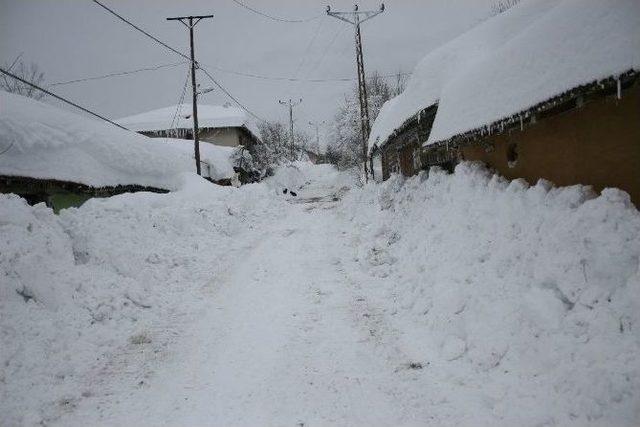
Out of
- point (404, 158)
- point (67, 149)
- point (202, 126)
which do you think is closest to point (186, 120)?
point (202, 126)

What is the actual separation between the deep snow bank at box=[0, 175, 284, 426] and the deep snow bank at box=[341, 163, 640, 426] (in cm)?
353

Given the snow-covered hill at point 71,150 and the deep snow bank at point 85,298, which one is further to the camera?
the snow-covered hill at point 71,150

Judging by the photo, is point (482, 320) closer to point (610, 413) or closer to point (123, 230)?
point (610, 413)

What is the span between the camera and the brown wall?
151 inches

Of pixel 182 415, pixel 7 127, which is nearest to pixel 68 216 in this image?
pixel 7 127

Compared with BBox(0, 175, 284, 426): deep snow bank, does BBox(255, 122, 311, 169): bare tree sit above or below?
above

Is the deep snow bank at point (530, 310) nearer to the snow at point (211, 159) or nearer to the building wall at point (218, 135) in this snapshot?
the snow at point (211, 159)

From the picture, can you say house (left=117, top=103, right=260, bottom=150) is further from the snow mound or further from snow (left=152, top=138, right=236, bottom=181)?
snow (left=152, top=138, right=236, bottom=181)

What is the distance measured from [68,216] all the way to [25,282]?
2274mm

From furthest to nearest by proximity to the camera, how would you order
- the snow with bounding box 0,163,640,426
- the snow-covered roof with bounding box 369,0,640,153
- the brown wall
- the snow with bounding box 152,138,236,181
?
the snow with bounding box 152,138,236,181
the brown wall
the snow-covered roof with bounding box 369,0,640,153
the snow with bounding box 0,163,640,426

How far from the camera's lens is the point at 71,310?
17.8 ft

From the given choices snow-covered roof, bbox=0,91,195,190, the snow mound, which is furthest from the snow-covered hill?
the snow mound

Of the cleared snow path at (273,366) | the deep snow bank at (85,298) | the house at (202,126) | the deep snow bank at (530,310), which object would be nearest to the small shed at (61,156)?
the deep snow bank at (85,298)

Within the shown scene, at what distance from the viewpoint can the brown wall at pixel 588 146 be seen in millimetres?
3844
